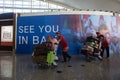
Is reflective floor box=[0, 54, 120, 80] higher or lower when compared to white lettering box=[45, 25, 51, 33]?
lower

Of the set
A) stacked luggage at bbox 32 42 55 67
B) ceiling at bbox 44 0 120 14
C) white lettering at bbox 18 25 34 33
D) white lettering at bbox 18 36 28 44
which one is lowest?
stacked luggage at bbox 32 42 55 67

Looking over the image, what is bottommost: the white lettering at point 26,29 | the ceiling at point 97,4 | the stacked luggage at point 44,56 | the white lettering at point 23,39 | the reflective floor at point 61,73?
the reflective floor at point 61,73

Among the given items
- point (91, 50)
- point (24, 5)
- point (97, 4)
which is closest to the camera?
point (91, 50)

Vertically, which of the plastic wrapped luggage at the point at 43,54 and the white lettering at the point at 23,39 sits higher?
the white lettering at the point at 23,39

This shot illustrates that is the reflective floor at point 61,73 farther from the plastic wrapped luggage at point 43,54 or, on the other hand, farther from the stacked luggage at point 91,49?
the stacked luggage at point 91,49

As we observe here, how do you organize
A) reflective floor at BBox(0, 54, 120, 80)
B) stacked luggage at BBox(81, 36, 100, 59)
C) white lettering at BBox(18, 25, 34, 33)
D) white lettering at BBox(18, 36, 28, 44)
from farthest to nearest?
white lettering at BBox(18, 36, 28, 44) < white lettering at BBox(18, 25, 34, 33) < stacked luggage at BBox(81, 36, 100, 59) < reflective floor at BBox(0, 54, 120, 80)

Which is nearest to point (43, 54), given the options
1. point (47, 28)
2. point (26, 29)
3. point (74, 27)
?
point (74, 27)

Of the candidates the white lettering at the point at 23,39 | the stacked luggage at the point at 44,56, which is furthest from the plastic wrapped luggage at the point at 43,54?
the white lettering at the point at 23,39

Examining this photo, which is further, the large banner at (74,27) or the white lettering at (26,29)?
the white lettering at (26,29)

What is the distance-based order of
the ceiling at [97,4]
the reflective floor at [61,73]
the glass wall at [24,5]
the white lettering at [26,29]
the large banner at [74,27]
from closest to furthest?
the reflective floor at [61,73]
the large banner at [74,27]
the white lettering at [26,29]
the ceiling at [97,4]
the glass wall at [24,5]

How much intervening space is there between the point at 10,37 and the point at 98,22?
28.6 feet

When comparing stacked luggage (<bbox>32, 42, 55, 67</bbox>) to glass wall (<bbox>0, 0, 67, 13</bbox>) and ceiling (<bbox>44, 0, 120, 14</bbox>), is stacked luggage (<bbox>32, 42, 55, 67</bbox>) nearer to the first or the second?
ceiling (<bbox>44, 0, 120, 14</bbox>)

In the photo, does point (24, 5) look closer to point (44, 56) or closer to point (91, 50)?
point (91, 50)


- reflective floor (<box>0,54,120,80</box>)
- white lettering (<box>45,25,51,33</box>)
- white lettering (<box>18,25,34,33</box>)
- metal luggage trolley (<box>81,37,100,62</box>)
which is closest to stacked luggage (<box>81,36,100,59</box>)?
metal luggage trolley (<box>81,37,100,62</box>)
